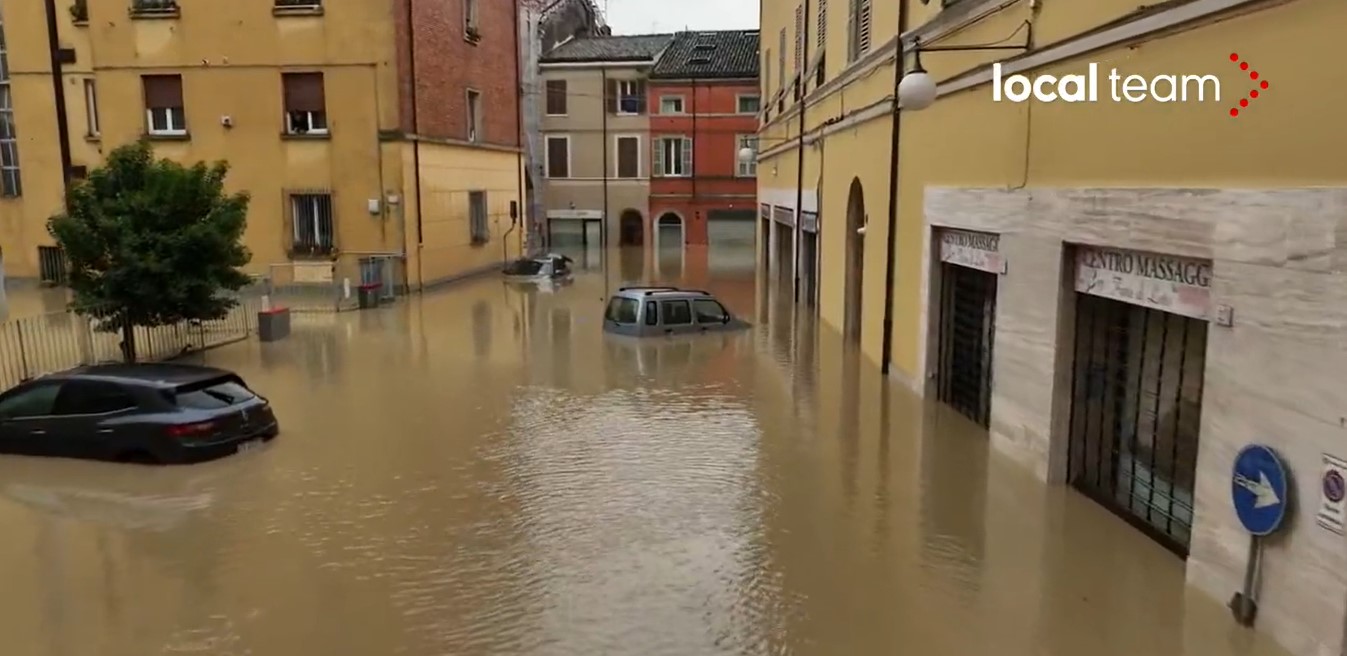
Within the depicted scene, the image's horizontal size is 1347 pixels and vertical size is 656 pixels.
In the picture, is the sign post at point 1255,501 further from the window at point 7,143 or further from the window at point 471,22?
the window at point 7,143

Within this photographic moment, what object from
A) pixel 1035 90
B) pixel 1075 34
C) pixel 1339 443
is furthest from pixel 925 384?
pixel 1339 443

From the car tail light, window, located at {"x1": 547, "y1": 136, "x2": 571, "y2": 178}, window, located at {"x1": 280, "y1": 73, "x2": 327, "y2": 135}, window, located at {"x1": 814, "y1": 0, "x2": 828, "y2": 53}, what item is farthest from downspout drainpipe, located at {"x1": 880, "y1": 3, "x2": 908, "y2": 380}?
window, located at {"x1": 547, "y1": 136, "x2": 571, "y2": 178}

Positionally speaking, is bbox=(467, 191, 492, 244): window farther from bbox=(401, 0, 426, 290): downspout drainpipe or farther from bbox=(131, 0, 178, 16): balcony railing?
bbox=(131, 0, 178, 16): balcony railing

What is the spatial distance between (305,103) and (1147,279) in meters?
23.4

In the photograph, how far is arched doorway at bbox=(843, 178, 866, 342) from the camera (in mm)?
18562

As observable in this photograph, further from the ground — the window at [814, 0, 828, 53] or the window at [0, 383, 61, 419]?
the window at [814, 0, 828, 53]

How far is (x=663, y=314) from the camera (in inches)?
752

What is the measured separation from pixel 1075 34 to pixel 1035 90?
94 centimetres

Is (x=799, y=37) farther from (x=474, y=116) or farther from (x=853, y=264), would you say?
(x=474, y=116)

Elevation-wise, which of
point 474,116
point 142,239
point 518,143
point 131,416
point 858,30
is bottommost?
point 131,416

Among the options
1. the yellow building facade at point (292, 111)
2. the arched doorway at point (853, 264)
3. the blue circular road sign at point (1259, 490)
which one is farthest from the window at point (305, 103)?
the blue circular road sign at point (1259, 490)

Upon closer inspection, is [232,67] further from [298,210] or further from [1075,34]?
[1075,34]

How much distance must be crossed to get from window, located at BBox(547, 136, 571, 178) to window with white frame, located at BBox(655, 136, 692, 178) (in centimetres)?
439

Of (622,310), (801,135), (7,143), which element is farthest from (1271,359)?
(7,143)
